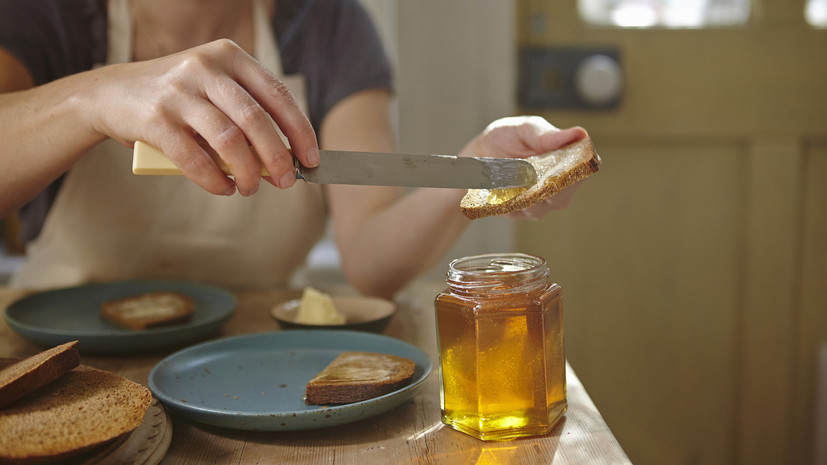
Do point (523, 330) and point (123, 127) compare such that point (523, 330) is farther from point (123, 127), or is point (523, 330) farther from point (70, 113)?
point (70, 113)

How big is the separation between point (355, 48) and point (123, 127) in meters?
0.83

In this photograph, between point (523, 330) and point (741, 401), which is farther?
point (741, 401)

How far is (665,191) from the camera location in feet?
6.26

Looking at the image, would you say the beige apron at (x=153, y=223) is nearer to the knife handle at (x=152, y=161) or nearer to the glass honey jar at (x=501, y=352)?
the knife handle at (x=152, y=161)

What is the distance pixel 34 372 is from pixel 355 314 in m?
0.52

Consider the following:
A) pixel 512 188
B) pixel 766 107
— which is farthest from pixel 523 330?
pixel 766 107

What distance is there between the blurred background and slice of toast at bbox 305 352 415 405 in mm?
1208

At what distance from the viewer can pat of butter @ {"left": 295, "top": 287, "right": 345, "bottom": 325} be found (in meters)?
1.01

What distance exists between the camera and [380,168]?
28.2 inches

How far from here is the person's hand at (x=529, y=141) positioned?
2.86ft

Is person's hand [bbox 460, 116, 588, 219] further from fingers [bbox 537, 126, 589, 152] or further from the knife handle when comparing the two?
the knife handle

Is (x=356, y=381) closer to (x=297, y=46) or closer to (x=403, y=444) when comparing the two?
(x=403, y=444)

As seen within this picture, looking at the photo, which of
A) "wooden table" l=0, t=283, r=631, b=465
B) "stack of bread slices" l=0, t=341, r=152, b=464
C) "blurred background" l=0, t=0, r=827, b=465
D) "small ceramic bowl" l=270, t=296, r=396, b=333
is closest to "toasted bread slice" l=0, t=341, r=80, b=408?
"stack of bread slices" l=0, t=341, r=152, b=464

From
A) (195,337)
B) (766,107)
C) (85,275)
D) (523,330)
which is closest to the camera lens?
(523,330)
